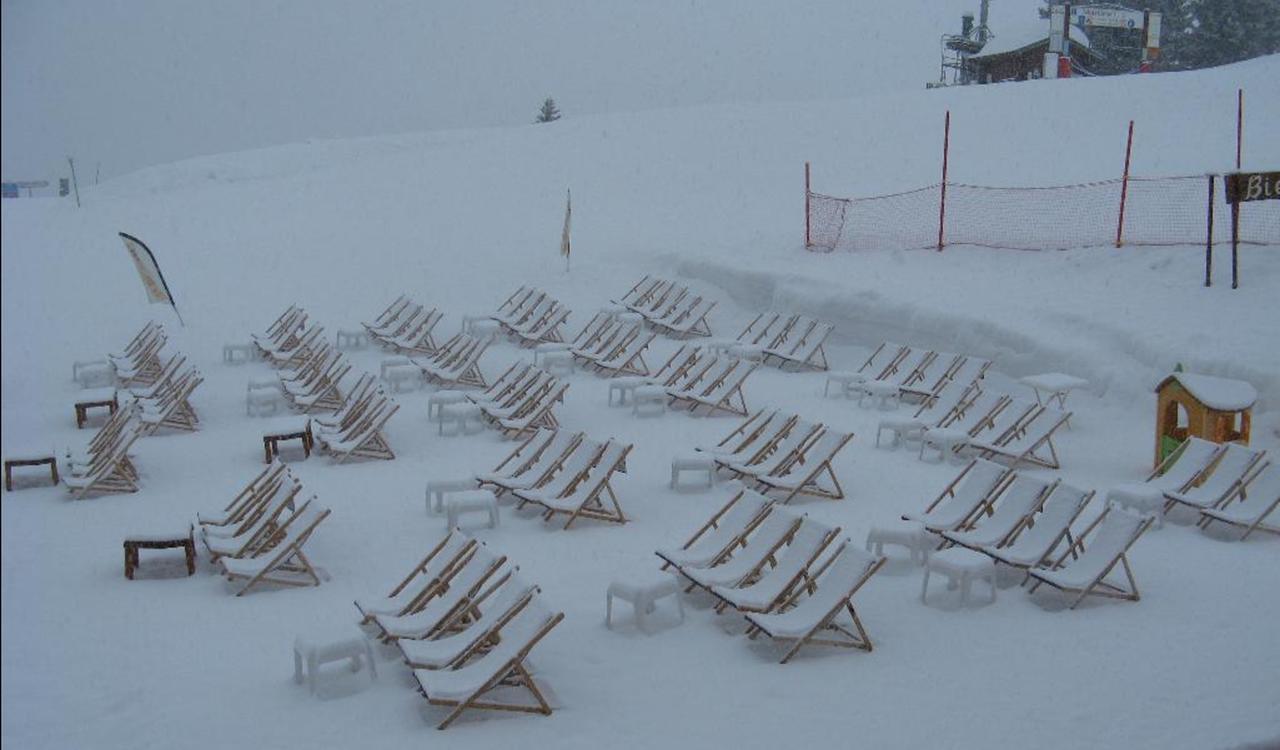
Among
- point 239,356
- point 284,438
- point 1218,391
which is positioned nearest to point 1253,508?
point 1218,391

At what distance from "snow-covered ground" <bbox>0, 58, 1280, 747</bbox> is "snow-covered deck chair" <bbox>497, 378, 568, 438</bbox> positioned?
0.42m

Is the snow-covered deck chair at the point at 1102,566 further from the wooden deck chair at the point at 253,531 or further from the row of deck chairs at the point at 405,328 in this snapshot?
the row of deck chairs at the point at 405,328

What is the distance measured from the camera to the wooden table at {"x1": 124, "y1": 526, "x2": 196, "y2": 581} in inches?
305

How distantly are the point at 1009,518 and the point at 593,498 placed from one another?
10.2 feet

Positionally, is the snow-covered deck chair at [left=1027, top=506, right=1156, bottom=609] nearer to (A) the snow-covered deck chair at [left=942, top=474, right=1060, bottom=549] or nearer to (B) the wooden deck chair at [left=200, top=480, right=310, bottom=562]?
(A) the snow-covered deck chair at [left=942, top=474, right=1060, bottom=549]

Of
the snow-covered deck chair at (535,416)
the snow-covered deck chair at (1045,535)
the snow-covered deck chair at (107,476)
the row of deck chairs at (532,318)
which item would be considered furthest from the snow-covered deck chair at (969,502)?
the row of deck chairs at (532,318)

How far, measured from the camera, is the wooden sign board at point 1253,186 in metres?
12.2

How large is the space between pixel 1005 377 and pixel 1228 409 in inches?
138

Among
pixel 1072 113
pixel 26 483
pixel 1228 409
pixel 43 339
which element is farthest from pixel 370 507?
pixel 1072 113

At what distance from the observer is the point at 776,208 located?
2225 cm

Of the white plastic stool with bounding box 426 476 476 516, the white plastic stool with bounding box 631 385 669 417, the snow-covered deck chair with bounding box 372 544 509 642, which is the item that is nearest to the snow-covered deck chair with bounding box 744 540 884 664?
the snow-covered deck chair with bounding box 372 544 509 642

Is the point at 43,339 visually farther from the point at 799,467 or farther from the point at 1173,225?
the point at 1173,225

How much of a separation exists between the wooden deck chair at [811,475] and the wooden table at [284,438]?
446 centimetres

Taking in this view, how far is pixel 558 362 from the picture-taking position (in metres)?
14.6
